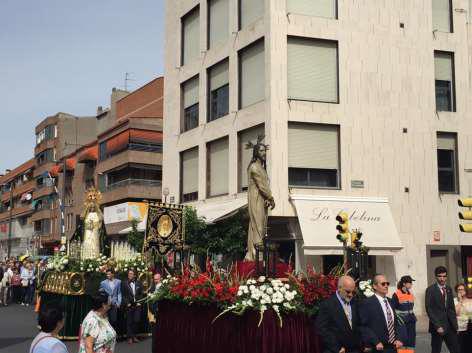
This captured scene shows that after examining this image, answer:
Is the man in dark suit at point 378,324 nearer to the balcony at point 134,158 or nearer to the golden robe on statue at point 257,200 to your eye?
the golden robe on statue at point 257,200

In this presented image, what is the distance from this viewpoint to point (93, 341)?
693cm

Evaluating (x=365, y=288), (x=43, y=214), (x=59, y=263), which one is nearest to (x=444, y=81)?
(x=59, y=263)

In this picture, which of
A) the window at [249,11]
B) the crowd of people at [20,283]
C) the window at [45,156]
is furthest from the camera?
the window at [45,156]

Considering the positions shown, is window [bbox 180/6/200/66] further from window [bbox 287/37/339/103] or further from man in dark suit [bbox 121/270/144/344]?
man in dark suit [bbox 121/270/144/344]

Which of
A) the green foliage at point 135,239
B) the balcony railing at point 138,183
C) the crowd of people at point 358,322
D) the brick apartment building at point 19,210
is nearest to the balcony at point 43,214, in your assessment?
the brick apartment building at point 19,210

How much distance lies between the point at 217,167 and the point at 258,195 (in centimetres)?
1392

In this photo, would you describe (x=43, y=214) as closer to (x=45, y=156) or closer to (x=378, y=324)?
(x=45, y=156)

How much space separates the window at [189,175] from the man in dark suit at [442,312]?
18.7 metres

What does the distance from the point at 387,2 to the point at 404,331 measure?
17.7 m

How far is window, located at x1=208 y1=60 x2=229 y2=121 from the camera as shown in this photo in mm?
26734

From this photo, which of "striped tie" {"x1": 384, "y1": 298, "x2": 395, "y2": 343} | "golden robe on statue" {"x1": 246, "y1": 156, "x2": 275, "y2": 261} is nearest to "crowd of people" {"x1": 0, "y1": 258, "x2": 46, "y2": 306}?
"golden robe on statue" {"x1": 246, "y1": 156, "x2": 275, "y2": 261}

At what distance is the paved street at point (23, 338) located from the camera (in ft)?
46.1

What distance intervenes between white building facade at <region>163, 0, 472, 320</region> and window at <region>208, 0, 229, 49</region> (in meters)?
0.45

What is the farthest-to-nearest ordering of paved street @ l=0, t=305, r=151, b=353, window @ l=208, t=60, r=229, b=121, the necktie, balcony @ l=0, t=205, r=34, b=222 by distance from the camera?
balcony @ l=0, t=205, r=34, b=222, window @ l=208, t=60, r=229, b=121, paved street @ l=0, t=305, r=151, b=353, the necktie
